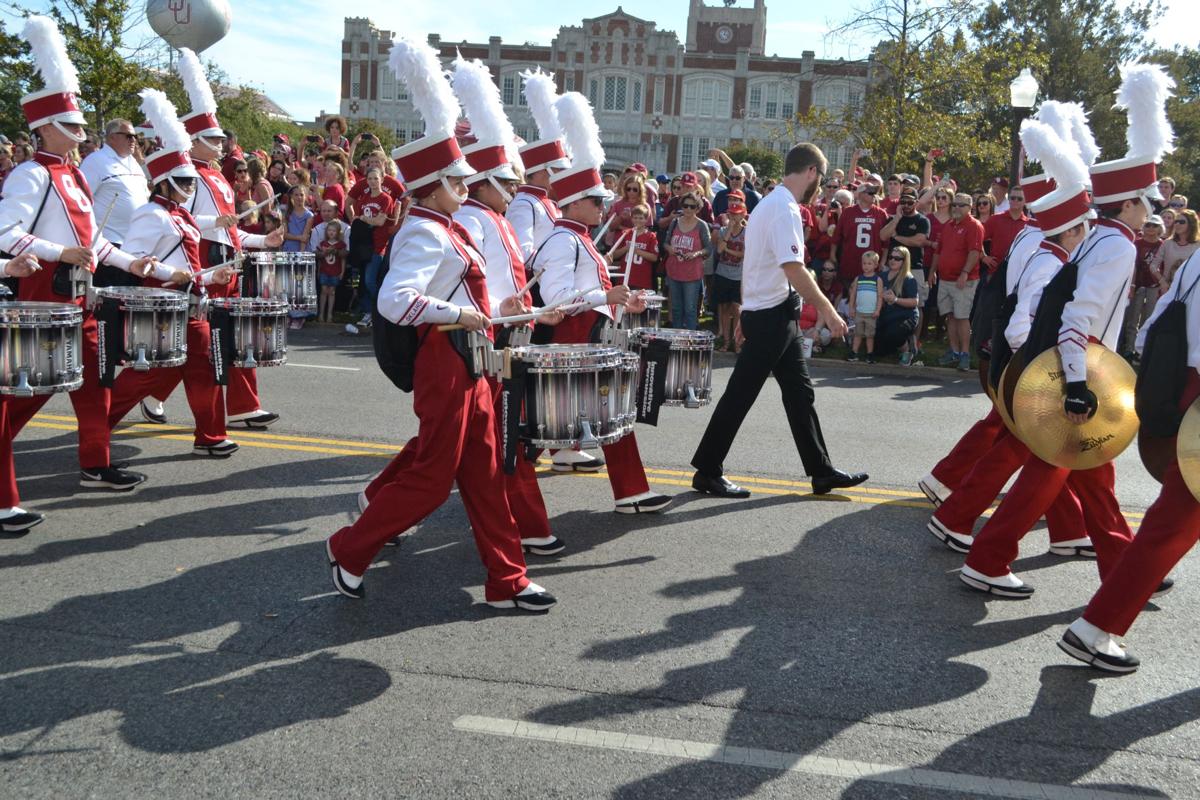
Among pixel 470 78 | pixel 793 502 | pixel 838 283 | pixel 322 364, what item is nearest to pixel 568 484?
pixel 793 502

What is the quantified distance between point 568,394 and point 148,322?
313 cm

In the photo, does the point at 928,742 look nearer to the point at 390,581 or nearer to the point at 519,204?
the point at 390,581

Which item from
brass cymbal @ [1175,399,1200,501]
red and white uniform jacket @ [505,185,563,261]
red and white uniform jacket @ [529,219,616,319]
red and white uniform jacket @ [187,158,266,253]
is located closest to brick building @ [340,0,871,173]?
red and white uniform jacket @ [187,158,266,253]

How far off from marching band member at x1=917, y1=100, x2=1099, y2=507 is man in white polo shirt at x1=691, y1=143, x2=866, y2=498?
61 cm

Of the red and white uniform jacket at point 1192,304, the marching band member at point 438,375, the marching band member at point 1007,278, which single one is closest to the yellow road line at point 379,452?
the marching band member at point 1007,278

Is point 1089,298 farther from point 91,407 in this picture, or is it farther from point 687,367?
point 91,407

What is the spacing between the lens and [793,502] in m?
7.23

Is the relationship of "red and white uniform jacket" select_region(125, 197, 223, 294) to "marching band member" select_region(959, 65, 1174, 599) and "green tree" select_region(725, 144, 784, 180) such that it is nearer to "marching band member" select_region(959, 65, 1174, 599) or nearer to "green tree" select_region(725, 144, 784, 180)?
"marching band member" select_region(959, 65, 1174, 599)

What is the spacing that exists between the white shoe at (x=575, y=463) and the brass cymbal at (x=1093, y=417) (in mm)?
3464

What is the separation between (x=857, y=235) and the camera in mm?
14703

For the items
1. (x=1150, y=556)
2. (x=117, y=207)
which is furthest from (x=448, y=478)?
(x=117, y=207)

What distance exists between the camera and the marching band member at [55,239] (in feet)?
20.6

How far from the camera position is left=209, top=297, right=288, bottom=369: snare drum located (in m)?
7.64

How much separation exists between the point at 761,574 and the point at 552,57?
82.7 meters
